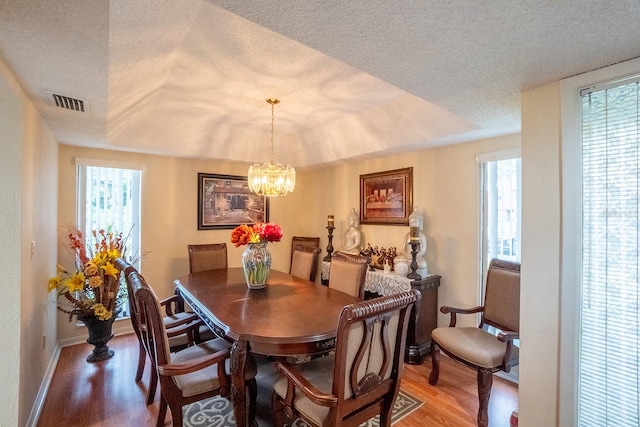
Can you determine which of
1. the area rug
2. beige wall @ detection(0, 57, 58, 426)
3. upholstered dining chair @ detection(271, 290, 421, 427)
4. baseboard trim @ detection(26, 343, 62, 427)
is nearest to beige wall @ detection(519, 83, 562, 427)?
upholstered dining chair @ detection(271, 290, 421, 427)

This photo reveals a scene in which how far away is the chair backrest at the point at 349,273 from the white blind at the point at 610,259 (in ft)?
4.64

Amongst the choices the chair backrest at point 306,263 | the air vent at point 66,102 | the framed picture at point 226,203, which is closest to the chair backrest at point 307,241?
the framed picture at point 226,203

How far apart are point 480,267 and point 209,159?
356 centimetres

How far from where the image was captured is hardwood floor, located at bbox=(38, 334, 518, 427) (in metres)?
2.06

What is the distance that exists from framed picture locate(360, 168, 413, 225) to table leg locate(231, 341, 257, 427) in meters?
2.46

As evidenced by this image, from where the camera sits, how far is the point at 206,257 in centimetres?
366

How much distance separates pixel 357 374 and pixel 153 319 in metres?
1.13

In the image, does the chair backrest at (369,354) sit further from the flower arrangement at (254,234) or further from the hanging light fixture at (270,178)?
the hanging light fixture at (270,178)

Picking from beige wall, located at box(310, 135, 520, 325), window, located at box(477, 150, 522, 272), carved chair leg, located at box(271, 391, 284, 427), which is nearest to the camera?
carved chair leg, located at box(271, 391, 284, 427)

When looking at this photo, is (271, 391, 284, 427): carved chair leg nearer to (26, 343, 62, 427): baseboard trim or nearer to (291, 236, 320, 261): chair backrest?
(26, 343, 62, 427): baseboard trim

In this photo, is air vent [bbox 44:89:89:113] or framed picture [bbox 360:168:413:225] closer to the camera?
air vent [bbox 44:89:89:113]

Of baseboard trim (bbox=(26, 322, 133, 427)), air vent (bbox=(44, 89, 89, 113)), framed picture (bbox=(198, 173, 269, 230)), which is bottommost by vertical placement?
baseboard trim (bbox=(26, 322, 133, 427))

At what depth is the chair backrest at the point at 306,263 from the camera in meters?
3.22

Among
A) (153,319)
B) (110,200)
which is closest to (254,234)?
(153,319)
